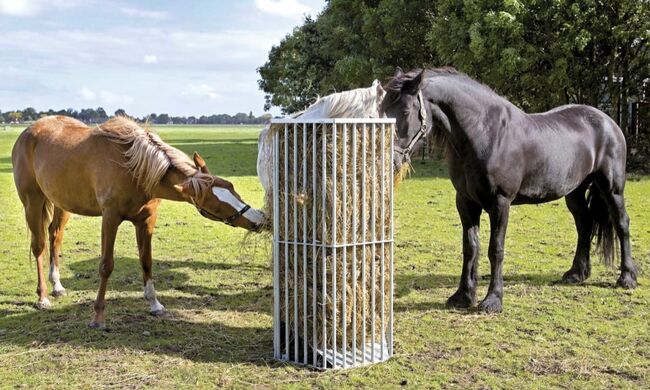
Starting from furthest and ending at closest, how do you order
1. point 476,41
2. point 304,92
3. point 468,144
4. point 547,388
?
point 304,92
point 476,41
point 468,144
point 547,388

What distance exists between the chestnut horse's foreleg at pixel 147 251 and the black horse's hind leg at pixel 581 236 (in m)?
4.78

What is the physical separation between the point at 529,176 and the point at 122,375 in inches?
175

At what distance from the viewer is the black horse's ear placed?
5.69 m

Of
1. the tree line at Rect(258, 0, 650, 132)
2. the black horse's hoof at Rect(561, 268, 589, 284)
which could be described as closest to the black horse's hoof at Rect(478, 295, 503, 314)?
the black horse's hoof at Rect(561, 268, 589, 284)

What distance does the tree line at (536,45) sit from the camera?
19.9 m

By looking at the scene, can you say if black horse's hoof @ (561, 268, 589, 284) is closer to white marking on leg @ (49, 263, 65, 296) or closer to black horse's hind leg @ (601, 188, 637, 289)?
black horse's hind leg @ (601, 188, 637, 289)

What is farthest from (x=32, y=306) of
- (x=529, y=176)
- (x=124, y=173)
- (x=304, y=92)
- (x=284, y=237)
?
(x=304, y=92)

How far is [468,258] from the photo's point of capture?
22.5ft

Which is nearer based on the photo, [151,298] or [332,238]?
[332,238]

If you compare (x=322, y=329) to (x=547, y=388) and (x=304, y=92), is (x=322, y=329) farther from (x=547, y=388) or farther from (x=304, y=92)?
(x=304, y=92)

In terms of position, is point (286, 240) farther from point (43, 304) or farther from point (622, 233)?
point (622, 233)

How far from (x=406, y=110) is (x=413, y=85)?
0.77ft

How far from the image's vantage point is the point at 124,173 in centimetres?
596

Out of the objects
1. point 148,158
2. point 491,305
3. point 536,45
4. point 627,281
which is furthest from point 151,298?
point 536,45
